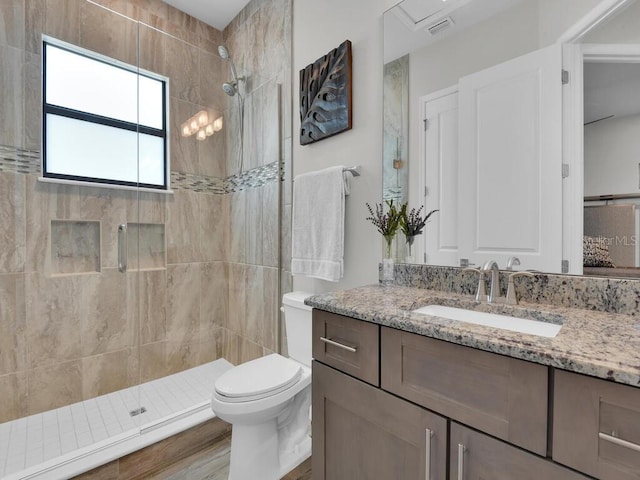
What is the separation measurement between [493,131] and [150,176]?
2.14 meters

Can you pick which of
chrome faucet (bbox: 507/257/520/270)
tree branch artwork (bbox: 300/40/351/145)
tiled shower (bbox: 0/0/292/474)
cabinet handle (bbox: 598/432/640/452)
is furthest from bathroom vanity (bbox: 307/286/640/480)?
tiled shower (bbox: 0/0/292/474)

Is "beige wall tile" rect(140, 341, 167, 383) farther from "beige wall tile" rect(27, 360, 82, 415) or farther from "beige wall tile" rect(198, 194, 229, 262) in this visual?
"beige wall tile" rect(198, 194, 229, 262)

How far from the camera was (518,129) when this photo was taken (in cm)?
111

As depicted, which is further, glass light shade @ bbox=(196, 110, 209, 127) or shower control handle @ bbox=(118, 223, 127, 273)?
glass light shade @ bbox=(196, 110, 209, 127)

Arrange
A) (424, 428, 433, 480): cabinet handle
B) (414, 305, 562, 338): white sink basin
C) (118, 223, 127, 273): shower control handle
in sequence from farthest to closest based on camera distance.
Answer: (118, 223, 127, 273): shower control handle < (414, 305, 562, 338): white sink basin < (424, 428, 433, 480): cabinet handle

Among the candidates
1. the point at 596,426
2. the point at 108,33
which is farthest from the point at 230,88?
the point at 596,426

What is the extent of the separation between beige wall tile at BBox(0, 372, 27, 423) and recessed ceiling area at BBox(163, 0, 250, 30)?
268cm

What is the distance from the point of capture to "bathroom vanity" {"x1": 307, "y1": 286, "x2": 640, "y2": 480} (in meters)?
0.57

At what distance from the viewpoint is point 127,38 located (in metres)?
2.14

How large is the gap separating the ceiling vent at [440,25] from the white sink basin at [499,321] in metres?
1.14

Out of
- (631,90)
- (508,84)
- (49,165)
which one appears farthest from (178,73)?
(631,90)

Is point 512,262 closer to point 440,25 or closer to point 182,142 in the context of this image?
point 440,25

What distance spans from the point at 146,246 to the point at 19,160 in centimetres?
84

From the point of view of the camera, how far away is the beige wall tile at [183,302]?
2.39 m
